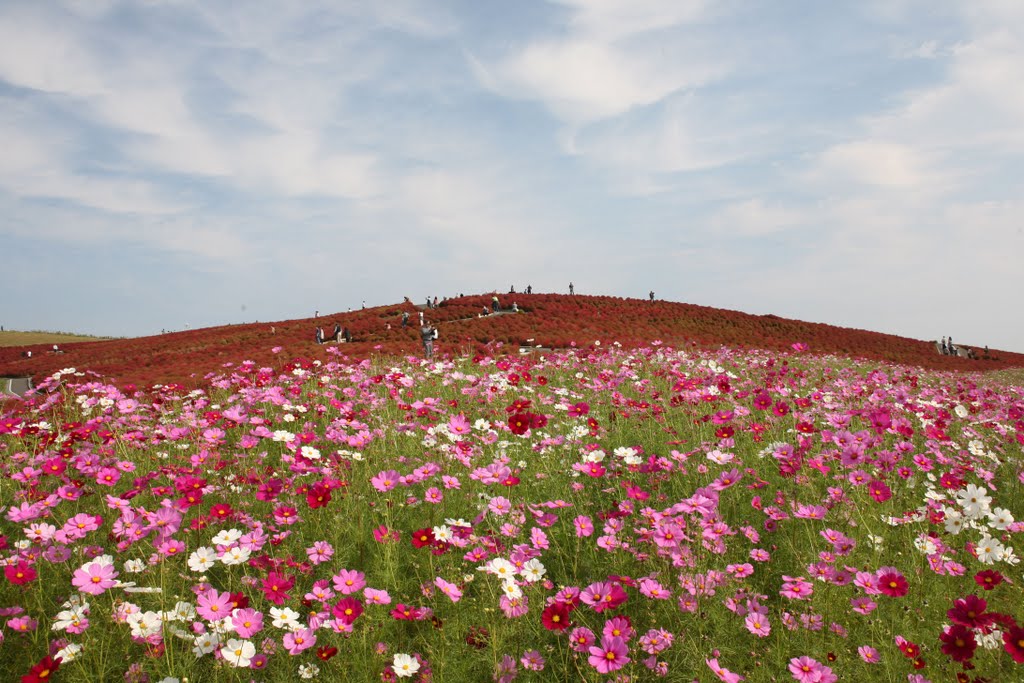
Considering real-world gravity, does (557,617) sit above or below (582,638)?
above

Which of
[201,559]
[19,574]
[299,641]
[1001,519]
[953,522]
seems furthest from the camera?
[1001,519]

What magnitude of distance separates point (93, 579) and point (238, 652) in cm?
79

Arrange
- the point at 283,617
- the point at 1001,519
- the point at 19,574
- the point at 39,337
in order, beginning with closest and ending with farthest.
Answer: the point at 283,617, the point at 19,574, the point at 1001,519, the point at 39,337

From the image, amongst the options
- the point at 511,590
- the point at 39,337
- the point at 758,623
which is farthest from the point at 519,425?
the point at 39,337

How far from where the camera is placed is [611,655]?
228 centimetres

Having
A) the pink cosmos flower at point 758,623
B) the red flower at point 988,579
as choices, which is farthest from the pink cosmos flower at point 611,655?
the red flower at point 988,579

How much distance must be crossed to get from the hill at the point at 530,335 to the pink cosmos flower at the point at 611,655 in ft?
43.0

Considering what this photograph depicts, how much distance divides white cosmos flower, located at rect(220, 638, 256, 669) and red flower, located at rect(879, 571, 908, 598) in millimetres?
2601

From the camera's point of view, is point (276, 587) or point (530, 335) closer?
point (276, 587)

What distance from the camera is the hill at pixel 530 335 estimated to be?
59.6 ft

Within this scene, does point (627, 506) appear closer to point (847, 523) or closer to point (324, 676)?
point (847, 523)

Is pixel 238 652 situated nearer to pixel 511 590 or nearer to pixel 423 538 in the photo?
pixel 423 538

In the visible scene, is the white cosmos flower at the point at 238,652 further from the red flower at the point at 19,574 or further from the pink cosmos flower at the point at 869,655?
the pink cosmos flower at the point at 869,655

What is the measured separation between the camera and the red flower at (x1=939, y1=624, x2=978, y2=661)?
6.46ft
